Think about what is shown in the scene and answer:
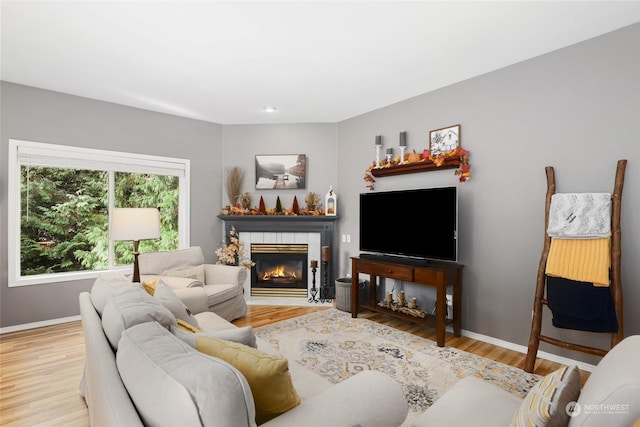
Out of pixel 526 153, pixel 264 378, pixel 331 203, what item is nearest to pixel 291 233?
pixel 331 203

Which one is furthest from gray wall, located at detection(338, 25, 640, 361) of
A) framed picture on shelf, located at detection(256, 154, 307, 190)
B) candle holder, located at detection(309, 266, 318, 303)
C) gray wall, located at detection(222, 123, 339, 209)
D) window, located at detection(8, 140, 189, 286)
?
window, located at detection(8, 140, 189, 286)

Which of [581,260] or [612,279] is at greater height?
[581,260]

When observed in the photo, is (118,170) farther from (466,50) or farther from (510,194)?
(510,194)

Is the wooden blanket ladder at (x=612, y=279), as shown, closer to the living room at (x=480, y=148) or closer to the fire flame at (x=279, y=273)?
the living room at (x=480, y=148)

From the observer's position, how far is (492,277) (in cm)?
328

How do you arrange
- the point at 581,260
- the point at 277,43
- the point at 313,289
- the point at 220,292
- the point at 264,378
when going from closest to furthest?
1. the point at 264,378
2. the point at 581,260
3. the point at 277,43
4. the point at 220,292
5. the point at 313,289

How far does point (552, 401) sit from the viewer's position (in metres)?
0.96

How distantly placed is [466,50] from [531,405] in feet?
9.14

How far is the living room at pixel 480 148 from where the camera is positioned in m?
2.60

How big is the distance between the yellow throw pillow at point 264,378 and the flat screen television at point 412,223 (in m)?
2.59

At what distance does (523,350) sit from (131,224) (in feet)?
11.9

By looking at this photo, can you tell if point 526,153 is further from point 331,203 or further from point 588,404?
point 588,404

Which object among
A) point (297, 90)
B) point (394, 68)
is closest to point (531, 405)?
point (394, 68)

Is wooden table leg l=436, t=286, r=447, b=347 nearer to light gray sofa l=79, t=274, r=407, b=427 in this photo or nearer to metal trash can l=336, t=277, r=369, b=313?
metal trash can l=336, t=277, r=369, b=313
